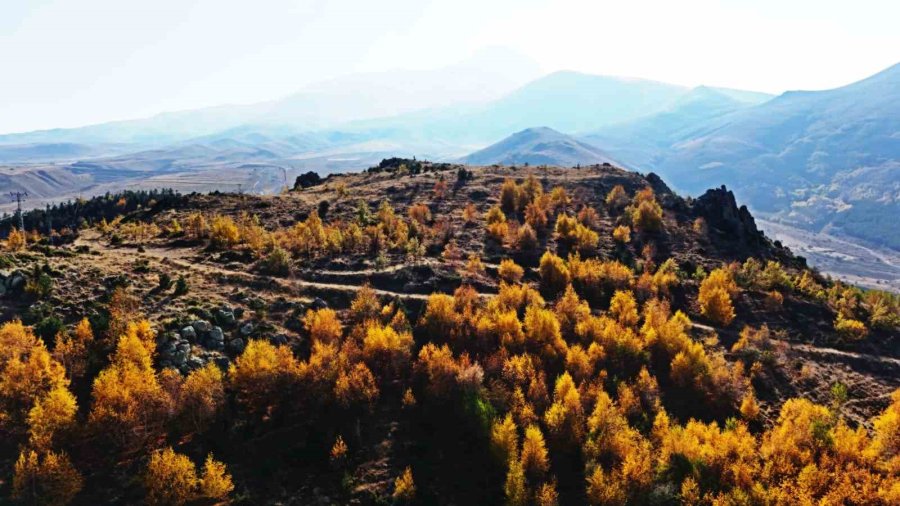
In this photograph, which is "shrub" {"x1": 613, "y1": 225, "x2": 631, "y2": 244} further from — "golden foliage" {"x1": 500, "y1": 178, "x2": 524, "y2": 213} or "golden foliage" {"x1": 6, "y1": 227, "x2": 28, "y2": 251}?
"golden foliage" {"x1": 6, "y1": 227, "x2": 28, "y2": 251}

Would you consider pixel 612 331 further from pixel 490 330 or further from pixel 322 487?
pixel 322 487

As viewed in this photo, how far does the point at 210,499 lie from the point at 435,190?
89038mm

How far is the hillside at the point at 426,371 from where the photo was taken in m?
48.4

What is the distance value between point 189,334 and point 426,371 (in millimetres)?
27865

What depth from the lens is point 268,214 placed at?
10869cm

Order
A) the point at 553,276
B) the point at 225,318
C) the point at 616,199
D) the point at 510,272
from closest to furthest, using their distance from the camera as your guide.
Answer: the point at 225,318 → the point at 553,276 → the point at 510,272 → the point at 616,199

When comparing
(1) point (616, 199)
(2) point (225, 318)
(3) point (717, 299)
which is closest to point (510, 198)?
(1) point (616, 199)

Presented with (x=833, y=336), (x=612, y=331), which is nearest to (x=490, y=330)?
(x=612, y=331)

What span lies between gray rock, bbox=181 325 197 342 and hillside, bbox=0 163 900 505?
1031mm

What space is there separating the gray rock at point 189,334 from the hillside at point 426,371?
3.38 feet

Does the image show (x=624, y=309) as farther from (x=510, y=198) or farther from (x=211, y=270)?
(x=211, y=270)

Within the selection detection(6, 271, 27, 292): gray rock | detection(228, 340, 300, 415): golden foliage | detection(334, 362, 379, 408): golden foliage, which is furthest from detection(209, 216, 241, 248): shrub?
detection(334, 362, 379, 408): golden foliage

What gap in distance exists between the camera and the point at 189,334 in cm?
6009

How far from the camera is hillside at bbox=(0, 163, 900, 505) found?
48375 mm
